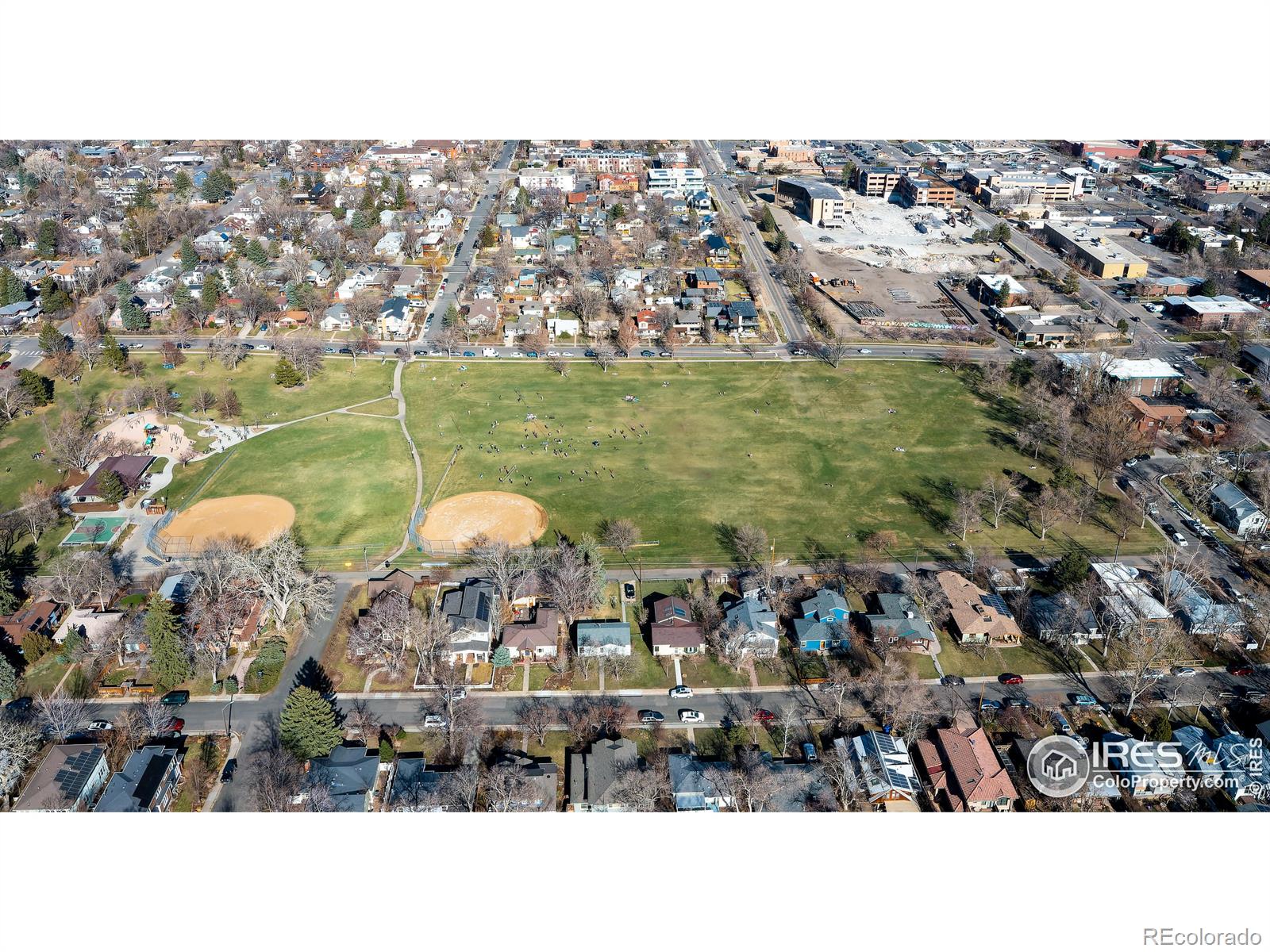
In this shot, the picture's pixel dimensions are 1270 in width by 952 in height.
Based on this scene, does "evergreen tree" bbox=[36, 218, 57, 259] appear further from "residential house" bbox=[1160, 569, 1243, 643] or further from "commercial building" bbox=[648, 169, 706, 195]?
"residential house" bbox=[1160, 569, 1243, 643]

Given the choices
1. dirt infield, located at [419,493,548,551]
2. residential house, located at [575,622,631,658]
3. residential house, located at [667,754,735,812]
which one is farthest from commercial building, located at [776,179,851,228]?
residential house, located at [667,754,735,812]

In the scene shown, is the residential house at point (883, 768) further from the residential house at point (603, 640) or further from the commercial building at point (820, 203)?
the commercial building at point (820, 203)

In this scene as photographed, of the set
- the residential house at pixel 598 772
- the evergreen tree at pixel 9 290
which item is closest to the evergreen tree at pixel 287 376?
the evergreen tree at pixel 9 290

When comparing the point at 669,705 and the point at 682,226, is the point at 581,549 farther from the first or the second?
the point at 682,226

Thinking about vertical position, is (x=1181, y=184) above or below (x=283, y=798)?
above

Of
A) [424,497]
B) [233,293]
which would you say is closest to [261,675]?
[424,497]
